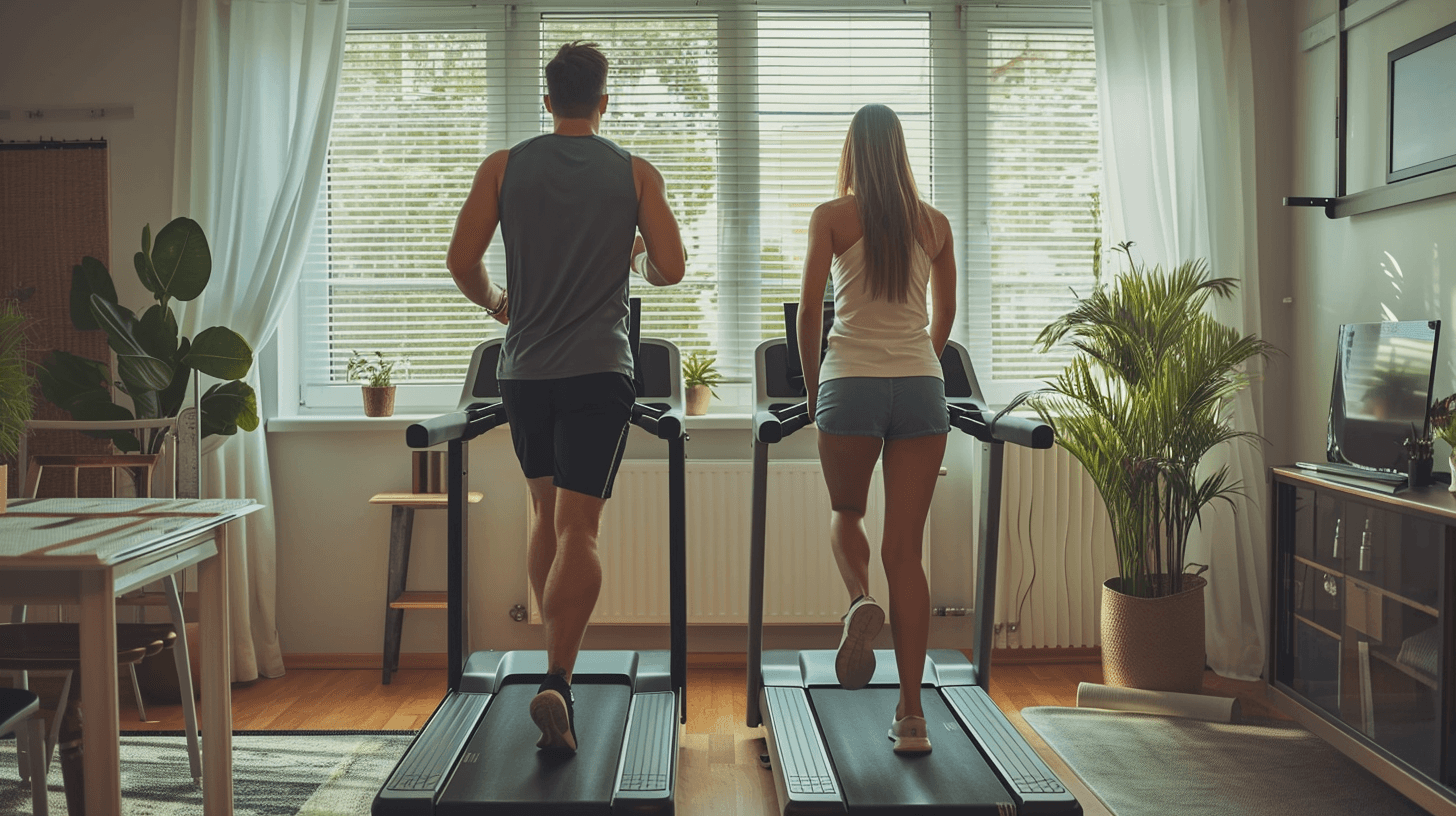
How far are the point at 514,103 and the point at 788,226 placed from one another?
1163mm

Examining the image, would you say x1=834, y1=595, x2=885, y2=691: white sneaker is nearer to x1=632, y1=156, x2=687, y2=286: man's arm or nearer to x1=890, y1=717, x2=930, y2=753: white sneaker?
x1=890, y1=717, x2=930, y2=753: white sneaker

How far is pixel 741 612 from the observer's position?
3.66 meters

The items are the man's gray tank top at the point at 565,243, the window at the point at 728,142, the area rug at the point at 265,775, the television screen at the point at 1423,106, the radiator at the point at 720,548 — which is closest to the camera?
the man's gray tank top at the point at 565,243

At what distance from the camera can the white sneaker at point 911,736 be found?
240 cm

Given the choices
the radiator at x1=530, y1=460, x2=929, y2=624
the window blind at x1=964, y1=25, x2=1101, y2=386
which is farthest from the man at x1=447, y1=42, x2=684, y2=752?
the window blind at x1=964, y1=25, x2=1101, y2=386

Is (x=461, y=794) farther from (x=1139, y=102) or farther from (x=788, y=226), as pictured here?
(x=1139, y=102)

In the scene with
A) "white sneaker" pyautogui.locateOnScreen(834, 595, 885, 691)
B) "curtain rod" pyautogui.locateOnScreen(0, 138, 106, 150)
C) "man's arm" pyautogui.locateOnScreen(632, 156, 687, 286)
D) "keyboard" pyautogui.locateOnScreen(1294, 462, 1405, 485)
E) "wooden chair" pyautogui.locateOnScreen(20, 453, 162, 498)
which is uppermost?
"curtain rod" pyautogui.locateOnScreen(0, 138, 106, 150)

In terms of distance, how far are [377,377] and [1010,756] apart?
2.62 meters

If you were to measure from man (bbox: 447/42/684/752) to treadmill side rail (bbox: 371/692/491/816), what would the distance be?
0.25 meters

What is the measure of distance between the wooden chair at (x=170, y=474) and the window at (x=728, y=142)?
92 cm

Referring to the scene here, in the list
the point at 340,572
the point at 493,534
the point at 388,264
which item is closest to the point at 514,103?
the point at 388,264

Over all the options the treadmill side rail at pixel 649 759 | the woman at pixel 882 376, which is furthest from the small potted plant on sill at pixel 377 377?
the woman at pixel 882 376

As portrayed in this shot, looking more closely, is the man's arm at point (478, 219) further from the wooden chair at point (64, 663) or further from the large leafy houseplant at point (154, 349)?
the large leafy houseplant at point (154, 349)

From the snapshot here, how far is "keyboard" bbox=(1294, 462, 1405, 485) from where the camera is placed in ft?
8.55
